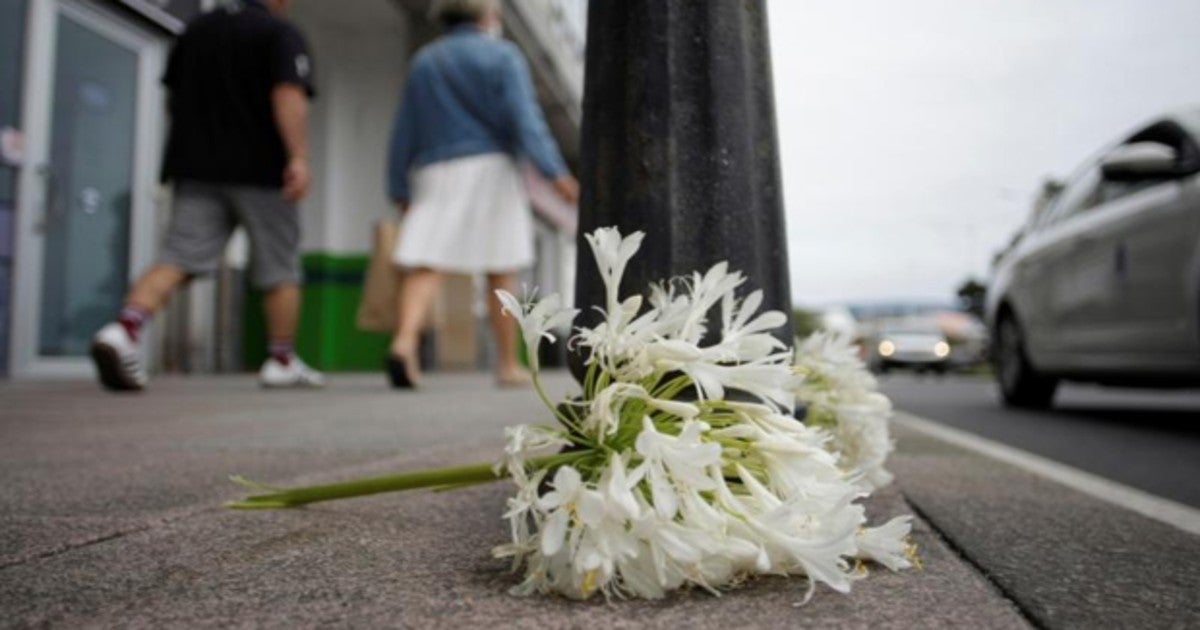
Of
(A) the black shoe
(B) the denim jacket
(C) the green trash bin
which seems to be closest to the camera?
(B) the denim jacket

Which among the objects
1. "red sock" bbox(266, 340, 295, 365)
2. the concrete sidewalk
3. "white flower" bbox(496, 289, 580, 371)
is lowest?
the concrete sidewalk

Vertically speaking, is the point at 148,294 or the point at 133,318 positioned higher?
the point at 148,294

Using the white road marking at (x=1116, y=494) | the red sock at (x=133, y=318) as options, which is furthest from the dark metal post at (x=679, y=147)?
the red sock at (x=133, y=318)

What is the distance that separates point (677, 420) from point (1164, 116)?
4380mm

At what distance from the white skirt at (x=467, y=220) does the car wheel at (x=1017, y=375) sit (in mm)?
3316

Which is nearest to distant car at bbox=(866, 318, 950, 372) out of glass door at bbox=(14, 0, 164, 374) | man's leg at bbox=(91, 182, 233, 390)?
glass door at bbox=(14, 0, 164, 374)

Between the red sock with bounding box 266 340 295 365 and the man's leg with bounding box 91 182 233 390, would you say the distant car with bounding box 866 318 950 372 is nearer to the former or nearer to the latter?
the red sock with bounding box 266 340 295 365

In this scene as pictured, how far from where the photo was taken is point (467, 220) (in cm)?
522

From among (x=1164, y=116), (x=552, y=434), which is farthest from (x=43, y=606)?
(x=1164, y=116)

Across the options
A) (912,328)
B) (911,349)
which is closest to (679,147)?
(911,349)

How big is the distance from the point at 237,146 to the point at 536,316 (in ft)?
14.6

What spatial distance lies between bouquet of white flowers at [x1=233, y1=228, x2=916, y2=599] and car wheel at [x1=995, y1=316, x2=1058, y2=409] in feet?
18.2

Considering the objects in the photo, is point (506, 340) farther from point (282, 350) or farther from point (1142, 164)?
point (1142, 164)

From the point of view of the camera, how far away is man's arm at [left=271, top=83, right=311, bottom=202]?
4.87 m
